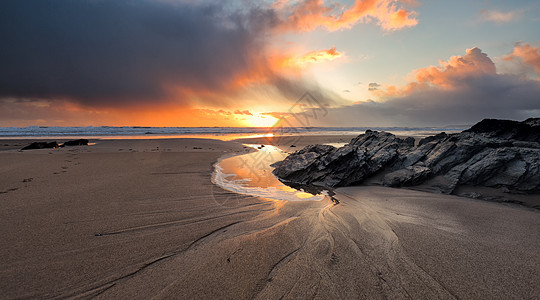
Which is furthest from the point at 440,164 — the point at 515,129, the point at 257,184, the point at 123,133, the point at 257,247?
the point at 123,133

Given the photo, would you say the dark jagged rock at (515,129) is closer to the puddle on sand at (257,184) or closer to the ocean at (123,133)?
the puddle on sand at (257,184)

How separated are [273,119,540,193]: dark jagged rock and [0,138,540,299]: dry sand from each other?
1713 mm

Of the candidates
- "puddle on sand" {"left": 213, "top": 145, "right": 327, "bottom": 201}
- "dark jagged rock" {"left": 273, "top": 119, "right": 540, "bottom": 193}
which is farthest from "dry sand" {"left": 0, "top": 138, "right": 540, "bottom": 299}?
"dark jagged rock" {"left": 273, "top": 119, "right": 540, "bottom": 193}

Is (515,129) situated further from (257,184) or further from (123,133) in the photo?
(123,133)

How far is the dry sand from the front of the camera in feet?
7.27

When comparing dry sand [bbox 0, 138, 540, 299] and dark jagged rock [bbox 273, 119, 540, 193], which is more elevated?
dark jagged rock [bbox 273, 119, 540, 193]

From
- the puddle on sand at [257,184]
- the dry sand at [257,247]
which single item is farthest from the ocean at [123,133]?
the dry sand at [257,247]

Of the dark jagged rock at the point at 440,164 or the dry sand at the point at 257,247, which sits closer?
the dry sand at the point at 257,247

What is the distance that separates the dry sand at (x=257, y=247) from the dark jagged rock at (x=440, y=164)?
1713 mm

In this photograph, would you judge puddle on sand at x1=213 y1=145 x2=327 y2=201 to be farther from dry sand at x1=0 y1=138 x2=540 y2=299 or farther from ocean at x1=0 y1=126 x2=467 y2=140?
ocean at x1=0 y1=126 x2=467 y2=140

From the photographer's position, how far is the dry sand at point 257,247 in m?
2.21

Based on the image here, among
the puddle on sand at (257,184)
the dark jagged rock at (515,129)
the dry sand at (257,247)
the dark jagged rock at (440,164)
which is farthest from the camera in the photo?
the dark jagged rock at (515,129)

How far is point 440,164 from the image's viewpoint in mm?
6973

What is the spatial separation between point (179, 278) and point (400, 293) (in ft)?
7.67
